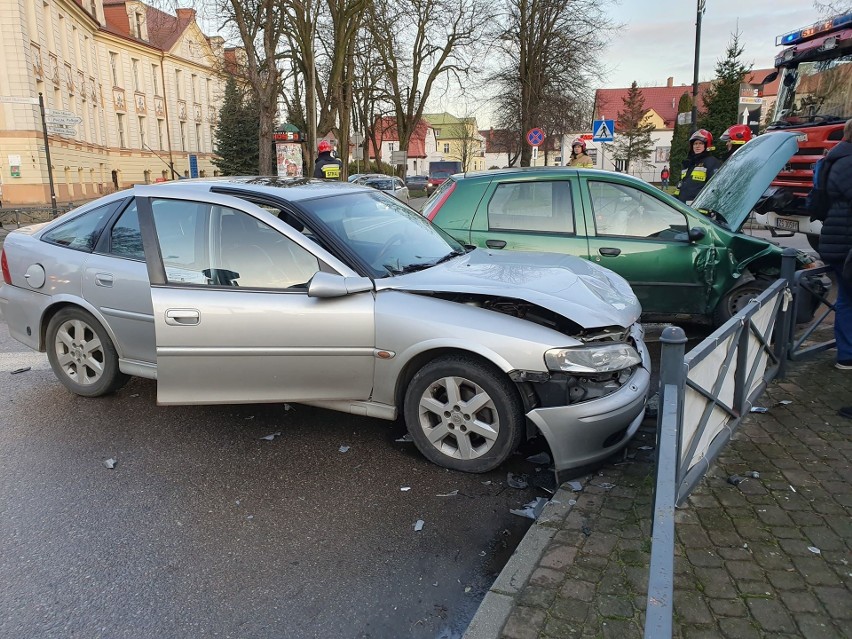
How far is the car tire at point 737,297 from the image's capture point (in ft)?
20.7

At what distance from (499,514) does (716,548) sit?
108 cm

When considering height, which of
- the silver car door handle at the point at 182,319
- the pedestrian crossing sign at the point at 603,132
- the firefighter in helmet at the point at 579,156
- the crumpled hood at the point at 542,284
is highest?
the pedestrian crossing sign at the point at 603,132

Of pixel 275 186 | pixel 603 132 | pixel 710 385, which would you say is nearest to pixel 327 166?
pixel 275 186

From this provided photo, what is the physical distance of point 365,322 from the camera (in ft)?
13.0

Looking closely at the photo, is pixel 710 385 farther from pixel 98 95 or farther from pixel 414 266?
pixel 98 95

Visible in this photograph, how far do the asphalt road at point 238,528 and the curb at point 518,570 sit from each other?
0.15m

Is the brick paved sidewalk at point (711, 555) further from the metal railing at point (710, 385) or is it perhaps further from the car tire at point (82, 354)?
the car tire at point (82, 354)

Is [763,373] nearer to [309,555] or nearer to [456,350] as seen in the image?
[456,350]

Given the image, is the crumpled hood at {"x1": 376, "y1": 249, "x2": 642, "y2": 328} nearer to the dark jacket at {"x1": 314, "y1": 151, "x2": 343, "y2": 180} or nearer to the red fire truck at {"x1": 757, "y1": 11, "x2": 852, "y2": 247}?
the red fire truck at {"x1": 757, "y1": 11, "x2": 852, "y2": 247}

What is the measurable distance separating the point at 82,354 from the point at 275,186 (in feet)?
6.89

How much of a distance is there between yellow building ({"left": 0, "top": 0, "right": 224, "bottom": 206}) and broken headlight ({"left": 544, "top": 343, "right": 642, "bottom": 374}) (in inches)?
792

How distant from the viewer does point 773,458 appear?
12.8 ft

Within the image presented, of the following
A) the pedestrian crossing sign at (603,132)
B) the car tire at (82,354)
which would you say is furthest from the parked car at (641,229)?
the pedestrian crossing sign at (603,132)

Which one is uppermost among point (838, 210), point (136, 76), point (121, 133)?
point (136, 76)
